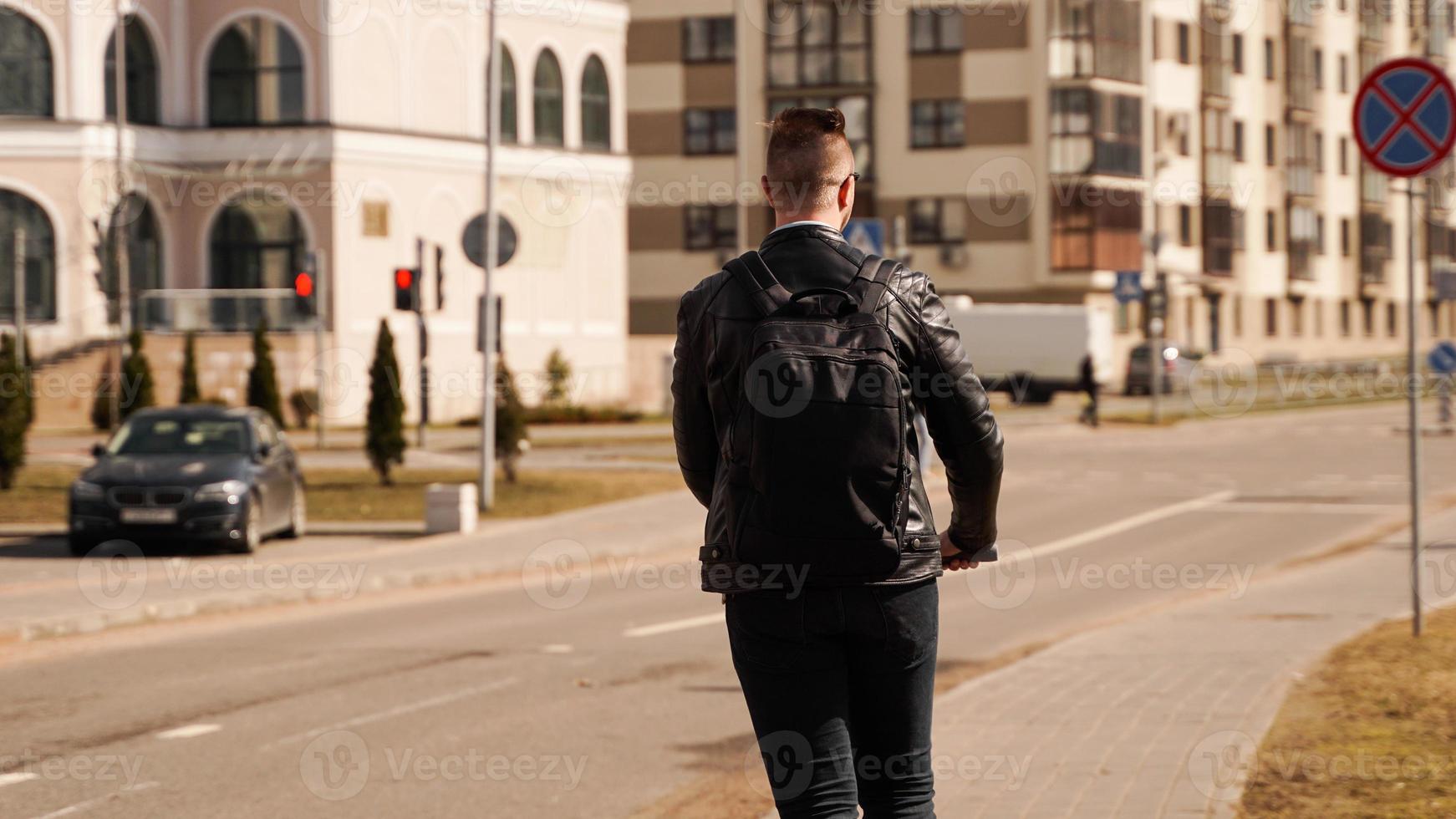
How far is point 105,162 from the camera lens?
43.2 m

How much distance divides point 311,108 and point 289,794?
38.2 metres

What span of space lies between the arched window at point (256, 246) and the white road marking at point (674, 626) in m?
31.7

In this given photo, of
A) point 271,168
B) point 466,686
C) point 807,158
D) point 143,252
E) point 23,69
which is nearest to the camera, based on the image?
point 807,158

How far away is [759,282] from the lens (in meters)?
3.94

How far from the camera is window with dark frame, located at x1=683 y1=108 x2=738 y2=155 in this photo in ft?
225

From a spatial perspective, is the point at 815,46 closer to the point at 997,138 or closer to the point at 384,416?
the point at 997,138

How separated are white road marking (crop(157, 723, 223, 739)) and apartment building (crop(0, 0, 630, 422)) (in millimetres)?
31654

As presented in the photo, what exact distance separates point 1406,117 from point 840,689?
7777 mm

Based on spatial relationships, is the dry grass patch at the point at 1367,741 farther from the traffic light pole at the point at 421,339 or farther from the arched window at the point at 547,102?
the arched window at the point at 547,102

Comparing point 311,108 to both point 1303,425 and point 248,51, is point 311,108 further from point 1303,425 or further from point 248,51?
point 1303,425

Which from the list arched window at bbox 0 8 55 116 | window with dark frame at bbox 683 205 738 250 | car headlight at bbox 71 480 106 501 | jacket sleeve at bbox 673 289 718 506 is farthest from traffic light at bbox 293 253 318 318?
window with dark frame at bbox 683 205 738 250

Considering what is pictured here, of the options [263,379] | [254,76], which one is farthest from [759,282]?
[254,76]

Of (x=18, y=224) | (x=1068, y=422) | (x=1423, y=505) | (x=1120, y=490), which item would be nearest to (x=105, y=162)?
(x=18, y=224)

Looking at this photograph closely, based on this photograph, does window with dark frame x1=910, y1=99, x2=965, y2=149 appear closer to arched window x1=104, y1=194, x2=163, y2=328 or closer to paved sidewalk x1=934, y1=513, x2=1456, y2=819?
arched window x1=104, y1=194, x2=163, y2=328
